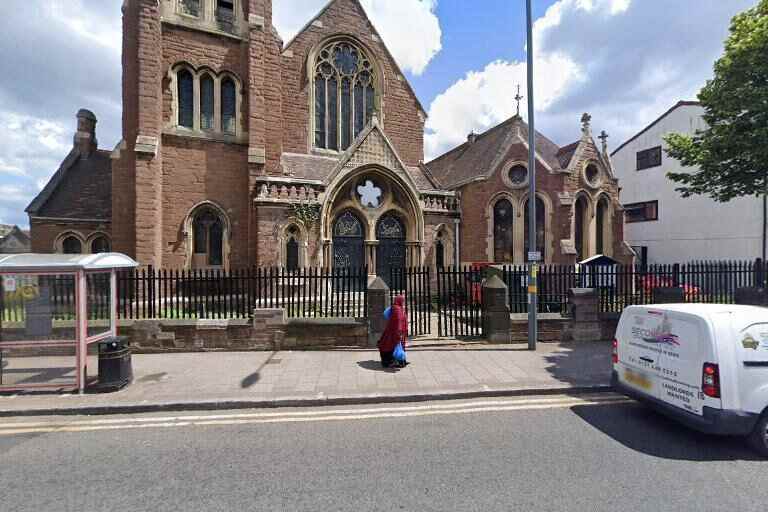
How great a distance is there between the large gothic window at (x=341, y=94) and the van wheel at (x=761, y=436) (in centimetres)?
1587

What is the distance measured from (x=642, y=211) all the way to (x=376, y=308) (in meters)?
29.6

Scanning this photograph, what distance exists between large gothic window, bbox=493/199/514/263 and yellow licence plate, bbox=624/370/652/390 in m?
12.3

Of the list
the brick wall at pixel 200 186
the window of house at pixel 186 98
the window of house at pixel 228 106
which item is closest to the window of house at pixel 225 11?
the window of house at pixel 228 106

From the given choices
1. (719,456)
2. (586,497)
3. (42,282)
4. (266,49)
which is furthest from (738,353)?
(266,49)

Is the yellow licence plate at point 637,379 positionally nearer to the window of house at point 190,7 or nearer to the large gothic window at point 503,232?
the large gothic window at point 503,232

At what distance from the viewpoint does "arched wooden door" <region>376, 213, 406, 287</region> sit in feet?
48.7

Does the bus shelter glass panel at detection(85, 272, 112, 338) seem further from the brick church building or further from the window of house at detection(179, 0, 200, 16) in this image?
the window of house at detection(179, 0, 200, 16)

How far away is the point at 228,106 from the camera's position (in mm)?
14469

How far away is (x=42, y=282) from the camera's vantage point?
673 centimetres

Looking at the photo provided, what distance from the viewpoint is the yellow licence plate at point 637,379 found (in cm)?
448

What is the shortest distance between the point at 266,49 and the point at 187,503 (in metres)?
15.8

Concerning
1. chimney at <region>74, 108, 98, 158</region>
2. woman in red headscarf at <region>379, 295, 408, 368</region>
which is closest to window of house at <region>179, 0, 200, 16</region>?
chimney at <region>74, 108, 98, 158</region>

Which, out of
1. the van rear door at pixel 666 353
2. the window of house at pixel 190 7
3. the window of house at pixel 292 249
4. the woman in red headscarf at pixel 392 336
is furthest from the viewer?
the window of house at pixel 190 7

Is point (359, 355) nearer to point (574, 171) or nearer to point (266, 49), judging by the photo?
point (266, 49)
